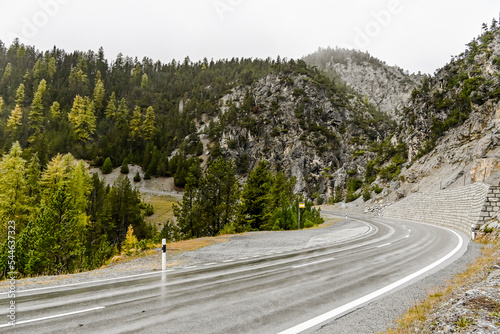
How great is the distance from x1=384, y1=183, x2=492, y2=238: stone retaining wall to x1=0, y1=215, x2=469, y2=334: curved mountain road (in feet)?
40.2

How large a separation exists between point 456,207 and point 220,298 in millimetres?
29124

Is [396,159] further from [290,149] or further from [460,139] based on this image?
[290,149]

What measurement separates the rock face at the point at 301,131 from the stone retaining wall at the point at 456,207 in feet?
163

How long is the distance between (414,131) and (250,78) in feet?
341

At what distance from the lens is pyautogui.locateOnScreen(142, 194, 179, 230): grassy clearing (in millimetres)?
59781

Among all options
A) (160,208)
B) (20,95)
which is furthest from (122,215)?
(20,95)

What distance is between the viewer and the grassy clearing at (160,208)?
5978cm

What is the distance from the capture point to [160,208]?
66.4 meters

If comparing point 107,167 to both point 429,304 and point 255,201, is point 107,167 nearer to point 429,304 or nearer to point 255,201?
point 255,201

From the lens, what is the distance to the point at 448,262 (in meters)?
10.4

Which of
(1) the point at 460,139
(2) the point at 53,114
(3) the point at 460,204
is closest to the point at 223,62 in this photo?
(2) the point at 53,114

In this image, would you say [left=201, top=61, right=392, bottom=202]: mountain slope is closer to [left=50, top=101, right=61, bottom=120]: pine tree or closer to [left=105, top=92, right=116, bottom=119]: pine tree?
[left=105, top=92, right=116, bottom=119]: pine tree

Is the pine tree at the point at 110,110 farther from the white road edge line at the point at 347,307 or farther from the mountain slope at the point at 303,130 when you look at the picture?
the white road edge line at the point at 347,307

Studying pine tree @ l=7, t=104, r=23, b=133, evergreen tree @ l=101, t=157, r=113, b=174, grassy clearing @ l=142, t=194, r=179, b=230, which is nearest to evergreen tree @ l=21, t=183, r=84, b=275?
grassy clearing @ l=142, t=194, r=179, b=230
